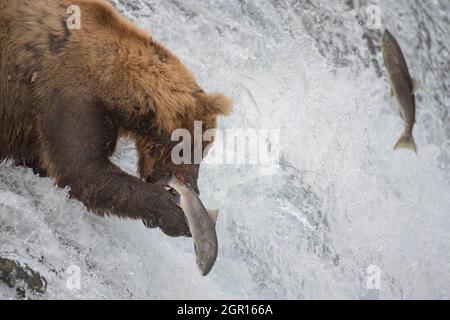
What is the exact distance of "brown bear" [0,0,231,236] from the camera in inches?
180

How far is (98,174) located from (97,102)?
0.38 m

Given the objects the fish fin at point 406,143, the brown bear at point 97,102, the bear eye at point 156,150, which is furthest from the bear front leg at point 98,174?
the fish fin at point 406,143

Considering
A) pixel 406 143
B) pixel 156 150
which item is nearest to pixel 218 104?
pixel 156 150

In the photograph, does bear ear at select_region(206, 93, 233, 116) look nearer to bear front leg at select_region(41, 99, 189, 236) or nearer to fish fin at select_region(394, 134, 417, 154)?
bear front leg at select_region(41, 99, 189, 236)

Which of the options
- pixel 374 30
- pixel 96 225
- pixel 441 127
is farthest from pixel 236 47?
pixel 96 225

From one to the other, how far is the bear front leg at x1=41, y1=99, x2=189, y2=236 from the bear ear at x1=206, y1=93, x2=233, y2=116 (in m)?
0.53

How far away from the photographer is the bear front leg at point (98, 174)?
4539 millimetres

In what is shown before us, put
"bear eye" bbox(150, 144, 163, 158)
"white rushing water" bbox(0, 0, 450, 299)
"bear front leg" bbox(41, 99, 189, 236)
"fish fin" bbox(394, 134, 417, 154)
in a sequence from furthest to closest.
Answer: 1. "fish fin" bbox(394, 134, 417, 154)
2. "white rushing water" bbox(0, 0, 450, 299)
3. "bear eye" bbox(150, 144, 163, 158)
4. "bear front leg" bbox(41, 99, 189, 236)

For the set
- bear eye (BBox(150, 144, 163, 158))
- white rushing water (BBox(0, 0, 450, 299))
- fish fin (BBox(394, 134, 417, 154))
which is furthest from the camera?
fish fin (BBox(394, 134, 417, 154))

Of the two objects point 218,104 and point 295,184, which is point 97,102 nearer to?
point 218,104

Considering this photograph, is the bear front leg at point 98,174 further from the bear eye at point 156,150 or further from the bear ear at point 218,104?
the bear ear at point 218,104

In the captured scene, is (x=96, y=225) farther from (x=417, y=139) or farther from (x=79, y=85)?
(x=417, y=139)

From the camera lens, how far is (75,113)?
14.9ft

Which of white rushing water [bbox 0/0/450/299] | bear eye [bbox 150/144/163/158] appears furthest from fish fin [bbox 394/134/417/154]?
bear eye [bbox 150/144/163/158]
